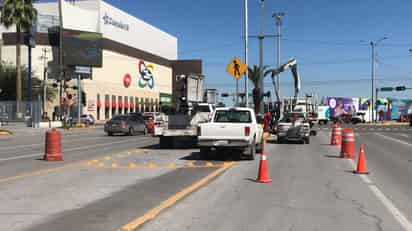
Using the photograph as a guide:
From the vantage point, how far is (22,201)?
9.59 meters

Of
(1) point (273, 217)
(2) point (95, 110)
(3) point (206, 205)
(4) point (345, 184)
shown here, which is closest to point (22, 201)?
(3) point (206, 205)

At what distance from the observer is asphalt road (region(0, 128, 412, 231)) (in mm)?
7930

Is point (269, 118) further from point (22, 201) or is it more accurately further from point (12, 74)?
point (12, 74)

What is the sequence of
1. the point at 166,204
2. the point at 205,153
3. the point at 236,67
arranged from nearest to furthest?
the point at 166,204 → the point at 205,153 → the point at 236,67

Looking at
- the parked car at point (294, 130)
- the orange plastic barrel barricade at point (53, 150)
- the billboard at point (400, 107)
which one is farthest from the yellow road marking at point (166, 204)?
the billboard at point (400, 107)

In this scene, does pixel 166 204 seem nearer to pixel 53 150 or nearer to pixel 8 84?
pixel 53 150

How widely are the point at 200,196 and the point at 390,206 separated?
348 centimetres

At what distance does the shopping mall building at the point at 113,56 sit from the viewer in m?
88.7

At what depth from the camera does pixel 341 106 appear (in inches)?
3396

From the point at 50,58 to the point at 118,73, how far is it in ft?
49.6

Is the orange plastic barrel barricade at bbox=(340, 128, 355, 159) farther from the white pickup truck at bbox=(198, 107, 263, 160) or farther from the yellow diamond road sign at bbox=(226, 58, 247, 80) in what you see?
the yellow diamond road sign at bbox=(226, 58, 247, 80)

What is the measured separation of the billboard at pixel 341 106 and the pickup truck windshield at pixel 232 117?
66546 mm

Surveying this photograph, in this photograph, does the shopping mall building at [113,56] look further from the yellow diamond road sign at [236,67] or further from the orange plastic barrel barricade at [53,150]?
the orange plastic barrel barricade at [53,150]

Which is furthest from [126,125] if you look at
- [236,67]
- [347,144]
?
[347,144]
